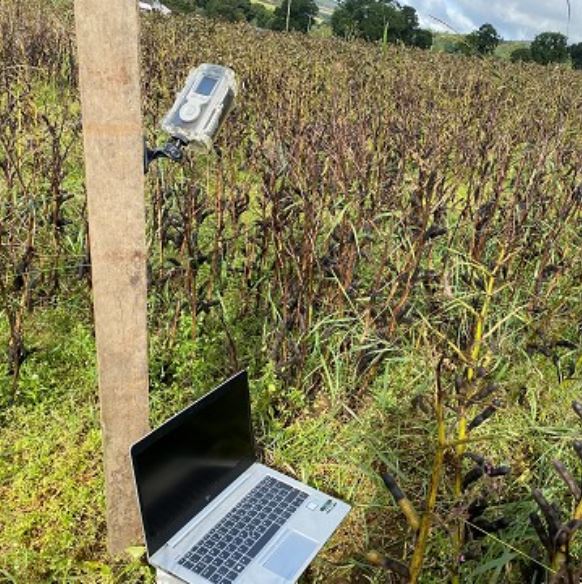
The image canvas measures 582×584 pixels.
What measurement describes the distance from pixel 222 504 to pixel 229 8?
16.8m

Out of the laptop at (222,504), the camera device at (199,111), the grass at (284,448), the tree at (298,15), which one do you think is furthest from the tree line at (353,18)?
the laptop at (222,504)

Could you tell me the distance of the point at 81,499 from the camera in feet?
6.57

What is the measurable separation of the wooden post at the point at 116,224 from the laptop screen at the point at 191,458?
0.46 ft

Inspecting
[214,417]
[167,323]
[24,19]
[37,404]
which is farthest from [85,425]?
[24,19]

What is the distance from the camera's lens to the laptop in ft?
5.14

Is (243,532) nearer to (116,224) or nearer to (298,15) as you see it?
(116,224)

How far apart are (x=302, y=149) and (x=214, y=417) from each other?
5.43 feet

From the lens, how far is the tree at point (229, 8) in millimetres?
14984

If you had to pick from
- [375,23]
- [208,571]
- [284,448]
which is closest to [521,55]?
[375,23]

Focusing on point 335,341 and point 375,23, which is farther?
point 375,23

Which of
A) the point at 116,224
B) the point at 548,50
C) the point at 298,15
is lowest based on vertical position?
the point at 116,224

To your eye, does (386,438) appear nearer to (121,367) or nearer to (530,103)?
(121,367)

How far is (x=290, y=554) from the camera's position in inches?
65.6

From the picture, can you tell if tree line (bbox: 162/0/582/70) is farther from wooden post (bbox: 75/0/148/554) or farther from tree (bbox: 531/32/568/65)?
wooden post (bbox: 75/0/148/554)
